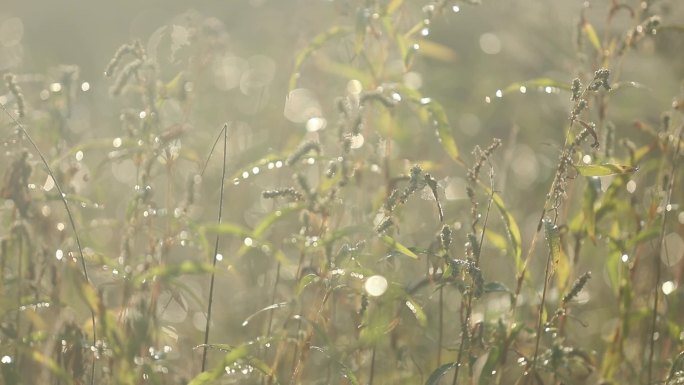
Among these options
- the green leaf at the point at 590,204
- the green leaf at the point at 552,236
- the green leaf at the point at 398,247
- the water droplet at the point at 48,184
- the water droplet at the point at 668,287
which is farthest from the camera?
the water droplet at the point at 48,184

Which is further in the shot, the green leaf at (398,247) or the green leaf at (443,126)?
the green leaf at (443,126)

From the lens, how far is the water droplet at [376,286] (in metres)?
1.76

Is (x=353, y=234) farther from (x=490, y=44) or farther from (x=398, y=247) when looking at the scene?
(x=490, y=44)

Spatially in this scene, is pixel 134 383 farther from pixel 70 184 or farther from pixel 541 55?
pixel 541 55

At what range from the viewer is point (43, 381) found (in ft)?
6.92

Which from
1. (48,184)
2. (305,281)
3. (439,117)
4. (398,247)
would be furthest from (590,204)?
(48,184)

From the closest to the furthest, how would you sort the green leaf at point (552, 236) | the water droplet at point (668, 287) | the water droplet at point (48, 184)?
the green leaf at point (552, 236) < the water droplet at point (668, 287) < the water droplet at point (48, 184)

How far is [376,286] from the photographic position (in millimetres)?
1780

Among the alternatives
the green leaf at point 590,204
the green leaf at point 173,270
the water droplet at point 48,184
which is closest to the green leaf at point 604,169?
the green leaf at point 590,204

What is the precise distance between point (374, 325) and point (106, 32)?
20.4 ft

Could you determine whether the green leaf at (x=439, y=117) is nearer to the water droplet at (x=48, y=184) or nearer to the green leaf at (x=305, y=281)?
the green leaf at (x=305, y=281)

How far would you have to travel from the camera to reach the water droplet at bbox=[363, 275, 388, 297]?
1.76 metres

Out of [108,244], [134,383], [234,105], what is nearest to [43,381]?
[134,383]

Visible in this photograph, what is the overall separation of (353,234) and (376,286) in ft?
0.47
